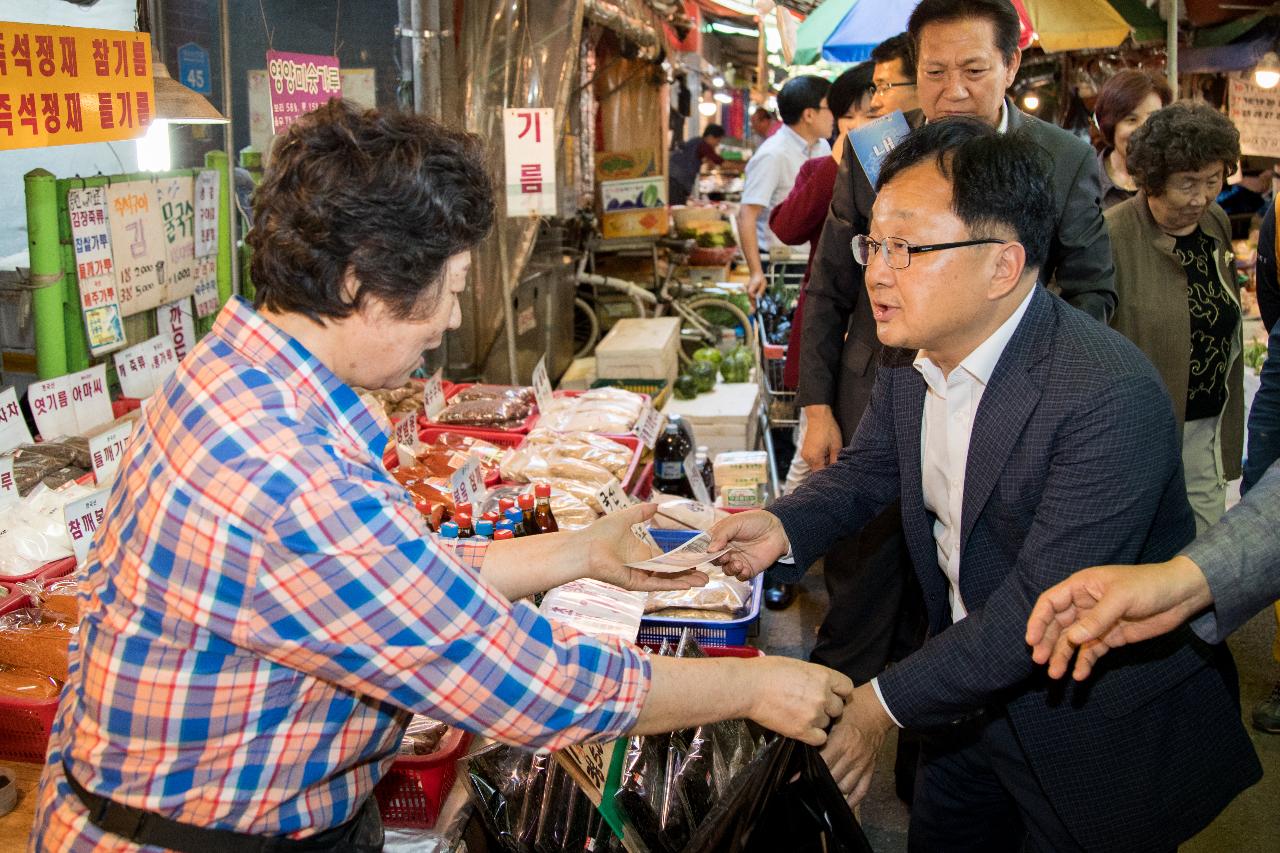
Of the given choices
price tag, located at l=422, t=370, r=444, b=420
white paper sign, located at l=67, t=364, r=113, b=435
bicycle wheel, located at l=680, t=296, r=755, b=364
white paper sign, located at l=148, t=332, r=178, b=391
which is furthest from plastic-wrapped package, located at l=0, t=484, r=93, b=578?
bicycle wheel, located at l=680, t=296, r=755, b=364

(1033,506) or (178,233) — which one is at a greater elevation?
(178,233)

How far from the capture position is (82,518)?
291 centimetres

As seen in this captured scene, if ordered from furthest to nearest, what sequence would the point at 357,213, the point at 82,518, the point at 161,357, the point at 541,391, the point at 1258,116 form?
the point at 1258,116
the point at 541,391
the point at 161,357
the point at 82,518
the point at 357,213

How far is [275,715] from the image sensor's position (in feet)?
4.74

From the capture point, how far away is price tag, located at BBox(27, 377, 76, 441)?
3.31 metres

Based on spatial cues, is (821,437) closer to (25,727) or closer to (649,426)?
(649,426)

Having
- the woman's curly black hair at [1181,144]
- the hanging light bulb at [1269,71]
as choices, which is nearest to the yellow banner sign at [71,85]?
the woman's curly black hair at [1181,144]

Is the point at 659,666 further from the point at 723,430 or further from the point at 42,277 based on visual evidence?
the point at 723,430

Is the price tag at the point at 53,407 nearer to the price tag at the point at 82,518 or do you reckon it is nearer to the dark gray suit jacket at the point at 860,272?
the price tag at the point at 82,518

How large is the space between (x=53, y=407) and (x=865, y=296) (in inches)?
104

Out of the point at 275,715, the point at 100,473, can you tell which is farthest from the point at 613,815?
the point at 100,473

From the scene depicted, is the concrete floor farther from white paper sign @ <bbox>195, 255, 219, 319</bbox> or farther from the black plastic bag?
white paper sign @ <bbox>195, 255, 219, 319</bbox>

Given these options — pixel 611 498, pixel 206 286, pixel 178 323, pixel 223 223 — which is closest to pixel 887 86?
pixel 611 498

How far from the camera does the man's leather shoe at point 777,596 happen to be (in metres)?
4.98
